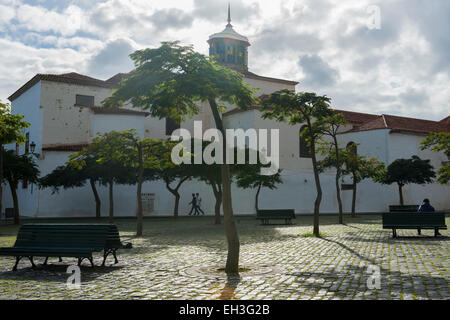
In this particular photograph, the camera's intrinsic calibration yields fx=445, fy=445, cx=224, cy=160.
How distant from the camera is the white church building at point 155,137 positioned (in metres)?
34.0

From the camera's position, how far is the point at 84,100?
37.5 m

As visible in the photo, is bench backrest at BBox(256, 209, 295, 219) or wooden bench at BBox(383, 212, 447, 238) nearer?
wooden bench at BBox(383, 212, 447, 238)

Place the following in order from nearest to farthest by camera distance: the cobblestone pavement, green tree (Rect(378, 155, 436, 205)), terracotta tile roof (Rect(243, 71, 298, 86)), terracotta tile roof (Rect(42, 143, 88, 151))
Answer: the cobblestone pavement → green tree (Rect(378, 155, 436, 205)) → terracotta tile roof (Rect(42, 143, 88, 151)) → terracotta tile roof (Rect(243, 71, 298, 86))

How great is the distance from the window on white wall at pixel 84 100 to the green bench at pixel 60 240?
29.6 meters

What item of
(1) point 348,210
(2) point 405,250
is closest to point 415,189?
(1) point 348,210

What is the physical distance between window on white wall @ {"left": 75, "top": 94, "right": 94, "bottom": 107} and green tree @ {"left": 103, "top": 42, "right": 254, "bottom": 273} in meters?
30.2

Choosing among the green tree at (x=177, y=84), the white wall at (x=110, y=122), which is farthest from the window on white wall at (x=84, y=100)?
the green tree at (x=177, y=84)

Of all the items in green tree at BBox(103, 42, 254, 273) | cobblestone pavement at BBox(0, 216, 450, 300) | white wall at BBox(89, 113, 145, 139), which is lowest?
cobblestone pavement at BBox(0, 216, 450, 300)

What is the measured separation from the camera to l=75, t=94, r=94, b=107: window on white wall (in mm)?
37125

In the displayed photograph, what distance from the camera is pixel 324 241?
13617 mm

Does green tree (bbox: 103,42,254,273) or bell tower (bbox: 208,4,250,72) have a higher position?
bell tower (bbox: 208,4,250,72)

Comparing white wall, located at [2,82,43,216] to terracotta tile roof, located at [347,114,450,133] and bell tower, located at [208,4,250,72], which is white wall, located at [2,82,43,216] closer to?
bell tower, located at [208,4,250,72]

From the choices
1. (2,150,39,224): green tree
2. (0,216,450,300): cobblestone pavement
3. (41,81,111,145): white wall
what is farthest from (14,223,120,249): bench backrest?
(41,81,111,145): white wall
